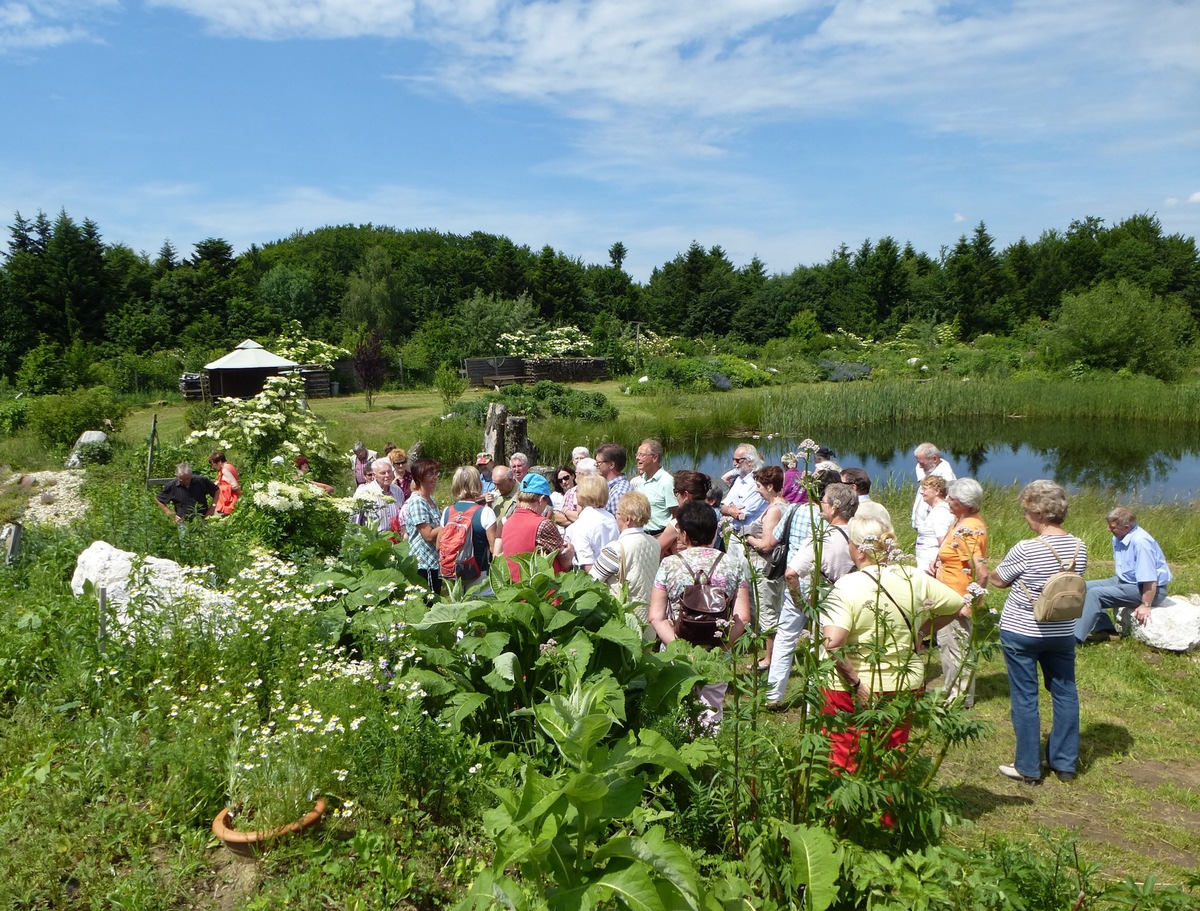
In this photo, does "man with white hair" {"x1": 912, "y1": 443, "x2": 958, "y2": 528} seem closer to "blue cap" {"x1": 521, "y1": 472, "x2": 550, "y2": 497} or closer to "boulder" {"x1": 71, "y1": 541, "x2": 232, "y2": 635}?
"blue cap" {"x1": 521, "y1": 472, "x2": 550, "y2": 497}

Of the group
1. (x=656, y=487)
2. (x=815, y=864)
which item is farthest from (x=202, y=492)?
(x=815, y=864)

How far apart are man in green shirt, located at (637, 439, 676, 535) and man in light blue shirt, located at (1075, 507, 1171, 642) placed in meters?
3.26

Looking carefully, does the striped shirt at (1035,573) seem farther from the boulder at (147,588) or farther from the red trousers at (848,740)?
the boulder at (147,588)

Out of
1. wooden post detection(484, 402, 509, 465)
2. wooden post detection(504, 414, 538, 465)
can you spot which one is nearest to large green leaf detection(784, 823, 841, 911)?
wooden post detection(484, 402, 509, 465)

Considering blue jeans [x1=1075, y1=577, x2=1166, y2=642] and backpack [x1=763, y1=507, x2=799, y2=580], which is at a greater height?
backpack [x1=763, y1=507, x2=799, y2=580]

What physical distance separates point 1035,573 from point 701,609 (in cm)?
176

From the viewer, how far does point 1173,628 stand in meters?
6.16

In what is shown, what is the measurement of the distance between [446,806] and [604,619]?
101 centimetres

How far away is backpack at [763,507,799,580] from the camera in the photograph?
17.0ft

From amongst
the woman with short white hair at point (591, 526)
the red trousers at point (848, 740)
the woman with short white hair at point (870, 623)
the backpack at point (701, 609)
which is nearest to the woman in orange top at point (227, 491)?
the woman with short white hair at point (591, 526)

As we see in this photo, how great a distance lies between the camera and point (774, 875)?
99.6 inches

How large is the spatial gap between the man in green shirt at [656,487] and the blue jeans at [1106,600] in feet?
11.0

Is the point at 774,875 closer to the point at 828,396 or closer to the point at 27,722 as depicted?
the point at 27,722

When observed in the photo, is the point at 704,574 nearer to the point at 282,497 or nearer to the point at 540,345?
the point at 282,497
